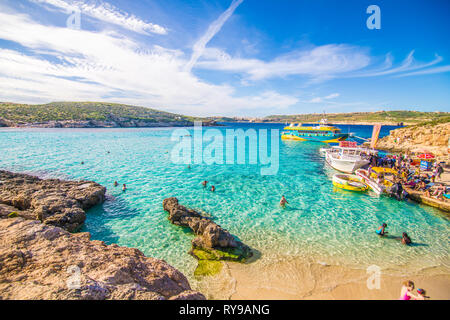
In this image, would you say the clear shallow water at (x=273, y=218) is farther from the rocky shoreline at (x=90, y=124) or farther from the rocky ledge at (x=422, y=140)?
the rocky shoreline at (x=90, y=124)

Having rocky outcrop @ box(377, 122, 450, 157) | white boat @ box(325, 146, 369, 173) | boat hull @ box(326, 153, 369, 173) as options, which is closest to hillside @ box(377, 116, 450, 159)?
rocky outcrop @ box(377, 122, 450, 157)

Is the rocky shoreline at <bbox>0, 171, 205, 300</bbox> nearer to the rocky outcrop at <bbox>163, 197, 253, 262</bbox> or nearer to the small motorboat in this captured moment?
the rocky outcrop at <bbox>163, 197, 253, 262</bbox>

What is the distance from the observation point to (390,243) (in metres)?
10.9

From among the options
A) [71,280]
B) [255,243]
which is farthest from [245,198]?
[71,280]

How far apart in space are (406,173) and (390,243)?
1438 cm

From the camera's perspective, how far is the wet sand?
24.4ft

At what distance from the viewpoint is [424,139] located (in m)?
37.4

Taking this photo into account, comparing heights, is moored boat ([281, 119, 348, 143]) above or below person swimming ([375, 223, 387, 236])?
above

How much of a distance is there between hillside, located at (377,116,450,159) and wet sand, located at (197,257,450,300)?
115ft

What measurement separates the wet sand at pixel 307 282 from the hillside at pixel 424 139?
115 feet

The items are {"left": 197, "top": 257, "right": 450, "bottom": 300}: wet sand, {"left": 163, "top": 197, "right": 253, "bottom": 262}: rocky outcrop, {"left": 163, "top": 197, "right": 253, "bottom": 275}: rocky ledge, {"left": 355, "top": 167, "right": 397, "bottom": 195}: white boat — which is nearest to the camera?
{"left": 197, "top": 257, "right": 450, "bottom": 300}: wet sand

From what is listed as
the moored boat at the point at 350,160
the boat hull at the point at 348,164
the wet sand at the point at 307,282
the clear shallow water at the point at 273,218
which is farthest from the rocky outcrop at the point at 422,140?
the wet sand at the point at 307,282

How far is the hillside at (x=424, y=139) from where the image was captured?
33.4 metres

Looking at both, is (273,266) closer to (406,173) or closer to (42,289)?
(42,289)
